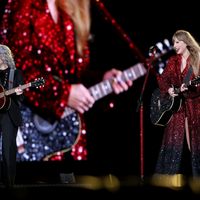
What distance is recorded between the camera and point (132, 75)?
25.8ft

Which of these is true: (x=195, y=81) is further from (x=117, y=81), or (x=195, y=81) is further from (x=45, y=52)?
(x=45, y=52)

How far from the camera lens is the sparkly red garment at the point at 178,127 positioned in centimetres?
611

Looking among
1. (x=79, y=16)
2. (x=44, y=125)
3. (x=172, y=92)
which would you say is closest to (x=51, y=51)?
(x=79, y=16)

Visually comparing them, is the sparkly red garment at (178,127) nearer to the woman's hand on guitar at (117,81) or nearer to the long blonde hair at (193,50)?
the long blonde hair at (193,50)

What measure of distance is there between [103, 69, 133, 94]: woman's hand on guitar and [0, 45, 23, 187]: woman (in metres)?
1.91

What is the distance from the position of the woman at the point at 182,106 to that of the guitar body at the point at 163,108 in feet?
0.15

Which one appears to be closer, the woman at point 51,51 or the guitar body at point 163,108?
the guitar body at point 163,108

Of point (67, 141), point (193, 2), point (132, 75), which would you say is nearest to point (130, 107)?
point (132, 75)

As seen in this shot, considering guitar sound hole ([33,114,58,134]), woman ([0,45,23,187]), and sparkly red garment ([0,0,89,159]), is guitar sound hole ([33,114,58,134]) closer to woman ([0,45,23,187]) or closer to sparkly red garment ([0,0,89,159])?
sparkly red garment ([0,0,89,159])

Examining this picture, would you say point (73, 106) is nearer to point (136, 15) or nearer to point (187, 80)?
point (136, 15)

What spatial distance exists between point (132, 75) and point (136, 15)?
0.90 meters

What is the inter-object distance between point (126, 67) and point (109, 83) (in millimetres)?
330

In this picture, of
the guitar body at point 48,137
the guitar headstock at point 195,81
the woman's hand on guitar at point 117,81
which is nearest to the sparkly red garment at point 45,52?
the guitar body at point 48,137

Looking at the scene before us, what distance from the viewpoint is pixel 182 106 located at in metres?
6.28
